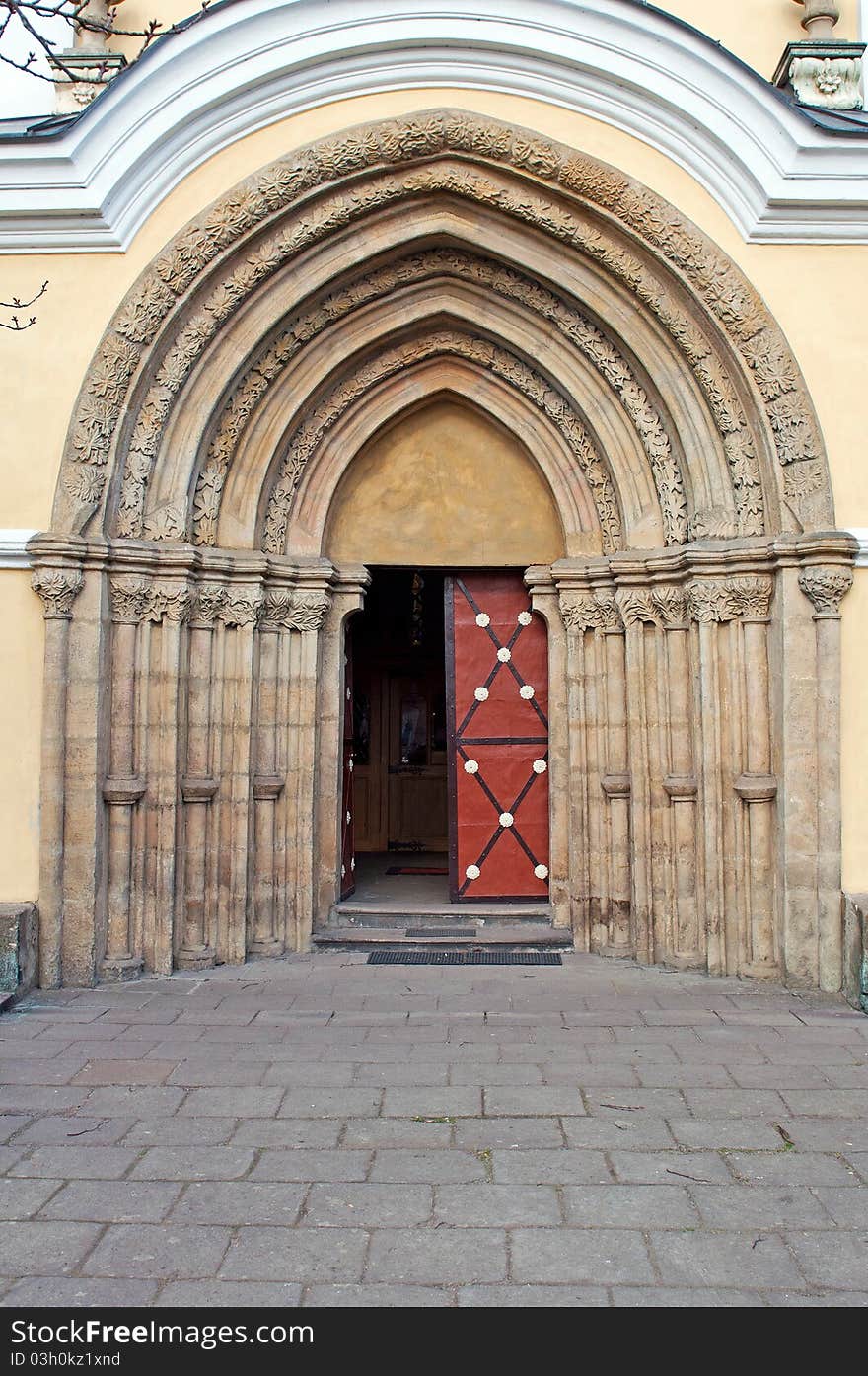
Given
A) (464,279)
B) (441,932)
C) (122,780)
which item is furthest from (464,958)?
(464,279)

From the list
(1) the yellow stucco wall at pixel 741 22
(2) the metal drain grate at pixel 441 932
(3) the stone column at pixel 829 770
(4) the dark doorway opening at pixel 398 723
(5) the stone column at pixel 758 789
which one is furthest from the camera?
(4) the dark doorway opening at pixel 398 723

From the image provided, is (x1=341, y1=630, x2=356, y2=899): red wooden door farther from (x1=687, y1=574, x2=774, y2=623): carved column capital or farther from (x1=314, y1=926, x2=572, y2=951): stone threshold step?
(x1=687, y1=574, x2=774, y2=623): carved column capital

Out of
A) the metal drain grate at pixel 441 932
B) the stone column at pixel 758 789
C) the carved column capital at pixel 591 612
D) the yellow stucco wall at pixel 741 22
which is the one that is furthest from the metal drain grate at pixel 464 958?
the yellow stucco wall at pixel 741 22

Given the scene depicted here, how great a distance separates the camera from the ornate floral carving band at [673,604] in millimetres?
6156

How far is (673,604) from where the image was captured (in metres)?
6.51

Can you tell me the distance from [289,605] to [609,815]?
8.32 feet

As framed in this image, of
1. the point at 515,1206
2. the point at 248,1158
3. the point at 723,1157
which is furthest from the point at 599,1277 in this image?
the point at 248,1158

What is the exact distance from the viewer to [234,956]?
6.50m

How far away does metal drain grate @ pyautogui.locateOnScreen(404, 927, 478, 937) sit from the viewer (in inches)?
274

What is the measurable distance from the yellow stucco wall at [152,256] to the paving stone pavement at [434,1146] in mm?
Answer: 1360

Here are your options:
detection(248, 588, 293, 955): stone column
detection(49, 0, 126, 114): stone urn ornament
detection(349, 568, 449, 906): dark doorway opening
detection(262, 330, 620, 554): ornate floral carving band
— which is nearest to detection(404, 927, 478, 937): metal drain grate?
detection(248, 588, 293, 955): stone column

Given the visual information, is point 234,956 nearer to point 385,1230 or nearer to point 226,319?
point 385,1230

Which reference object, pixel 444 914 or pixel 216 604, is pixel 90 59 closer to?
pixel 216 604

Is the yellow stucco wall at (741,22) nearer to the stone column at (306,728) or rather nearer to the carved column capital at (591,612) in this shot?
the carved column capital at (591,612)
